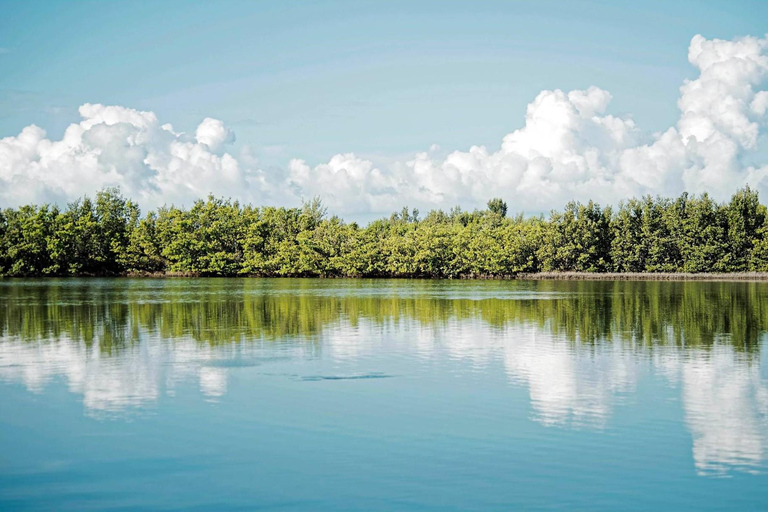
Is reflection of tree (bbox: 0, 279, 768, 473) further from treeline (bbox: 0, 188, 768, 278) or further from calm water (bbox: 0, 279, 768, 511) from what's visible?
treeline (bbox: 0, 188, 768, 278)

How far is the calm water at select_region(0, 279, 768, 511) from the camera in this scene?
8.33m

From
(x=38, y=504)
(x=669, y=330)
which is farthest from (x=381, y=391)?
(x=669, y=330)

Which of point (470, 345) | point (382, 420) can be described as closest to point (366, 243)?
point (470, 345)

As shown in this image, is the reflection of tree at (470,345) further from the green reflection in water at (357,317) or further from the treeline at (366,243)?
the treeline at (366,243)

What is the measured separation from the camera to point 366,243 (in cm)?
8588

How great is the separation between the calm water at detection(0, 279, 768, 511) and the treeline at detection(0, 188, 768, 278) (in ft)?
201

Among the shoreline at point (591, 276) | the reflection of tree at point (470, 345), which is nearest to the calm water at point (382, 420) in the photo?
the reflection of tree at point (470, 345)

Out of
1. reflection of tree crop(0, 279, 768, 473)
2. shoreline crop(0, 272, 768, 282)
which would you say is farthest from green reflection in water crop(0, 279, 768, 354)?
shoreline crop(0, 272, 768, 282)

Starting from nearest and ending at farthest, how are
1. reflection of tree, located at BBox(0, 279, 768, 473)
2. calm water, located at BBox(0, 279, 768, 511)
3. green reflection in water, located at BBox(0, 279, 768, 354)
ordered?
calm water, located at BBox(0, 279, 768, 511) → reflection of tree, located at BBox(0, 279, 768, 473) → green reflection in water, located at BBox(0, 279, 768, 354)

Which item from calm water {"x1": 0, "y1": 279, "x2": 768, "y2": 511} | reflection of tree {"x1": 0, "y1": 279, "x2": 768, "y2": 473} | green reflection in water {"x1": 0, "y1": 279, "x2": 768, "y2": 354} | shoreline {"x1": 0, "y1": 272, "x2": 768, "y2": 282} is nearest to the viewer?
calm water {"x1": 0, "y1": 279, "x2": 768, "y2": 511}

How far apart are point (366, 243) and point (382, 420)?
74674 mm

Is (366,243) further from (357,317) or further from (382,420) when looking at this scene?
(382,420)

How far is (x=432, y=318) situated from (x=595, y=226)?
59.7 metres

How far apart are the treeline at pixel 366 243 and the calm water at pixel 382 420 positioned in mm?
61167
